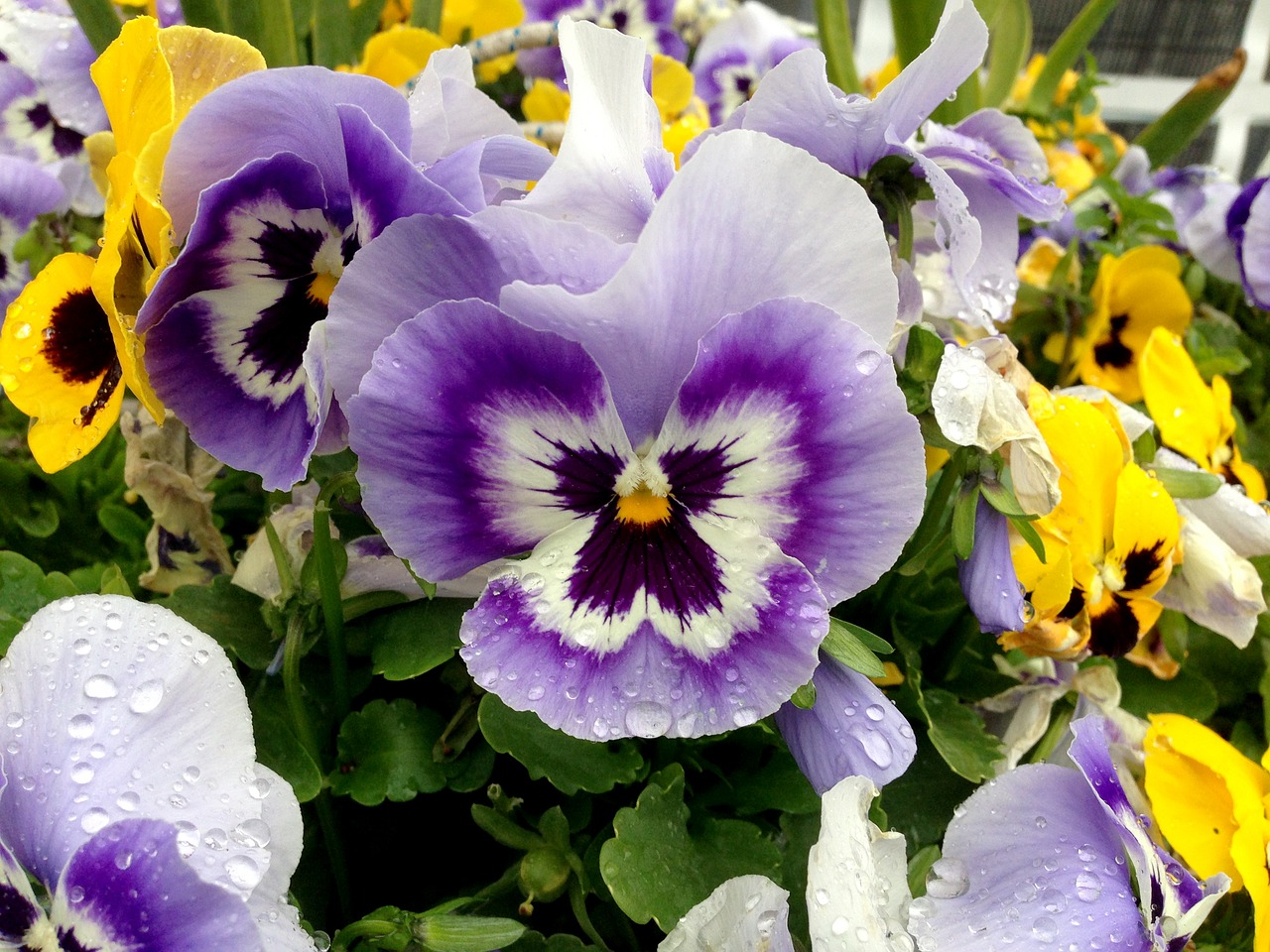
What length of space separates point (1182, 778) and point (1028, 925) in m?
0.17

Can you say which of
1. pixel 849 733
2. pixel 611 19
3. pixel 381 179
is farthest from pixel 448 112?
pixel 611 19

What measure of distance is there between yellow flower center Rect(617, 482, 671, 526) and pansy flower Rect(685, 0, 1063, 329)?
5.5 inches

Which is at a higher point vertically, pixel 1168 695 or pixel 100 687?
pixel 100 687

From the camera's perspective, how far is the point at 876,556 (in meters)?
0.33

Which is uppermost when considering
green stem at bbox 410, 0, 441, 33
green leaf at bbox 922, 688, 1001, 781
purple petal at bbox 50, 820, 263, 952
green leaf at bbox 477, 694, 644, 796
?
green stem at bbox 410, 0, 441, 33

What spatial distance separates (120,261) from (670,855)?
0.31m

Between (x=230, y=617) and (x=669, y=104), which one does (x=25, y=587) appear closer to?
(x=230, y=617)

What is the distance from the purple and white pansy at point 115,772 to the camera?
0.31m

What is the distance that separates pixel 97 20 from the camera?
0.71 metres

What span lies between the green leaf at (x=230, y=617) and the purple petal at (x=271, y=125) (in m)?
0.18

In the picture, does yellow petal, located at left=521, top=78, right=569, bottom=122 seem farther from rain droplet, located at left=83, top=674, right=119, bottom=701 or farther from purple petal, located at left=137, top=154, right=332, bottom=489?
rain droplet, located at left=83, top=674, right=119, bottom=701

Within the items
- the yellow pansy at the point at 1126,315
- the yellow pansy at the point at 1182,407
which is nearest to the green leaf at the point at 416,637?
the yellow pansy at the point at 1182,407

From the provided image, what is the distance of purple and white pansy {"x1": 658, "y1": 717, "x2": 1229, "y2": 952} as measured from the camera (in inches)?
13.4

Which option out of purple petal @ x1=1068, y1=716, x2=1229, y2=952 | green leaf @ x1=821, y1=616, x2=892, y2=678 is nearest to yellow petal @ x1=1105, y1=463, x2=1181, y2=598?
purple petal @ x1=1068, y1=716, x2=1229, y2=952
